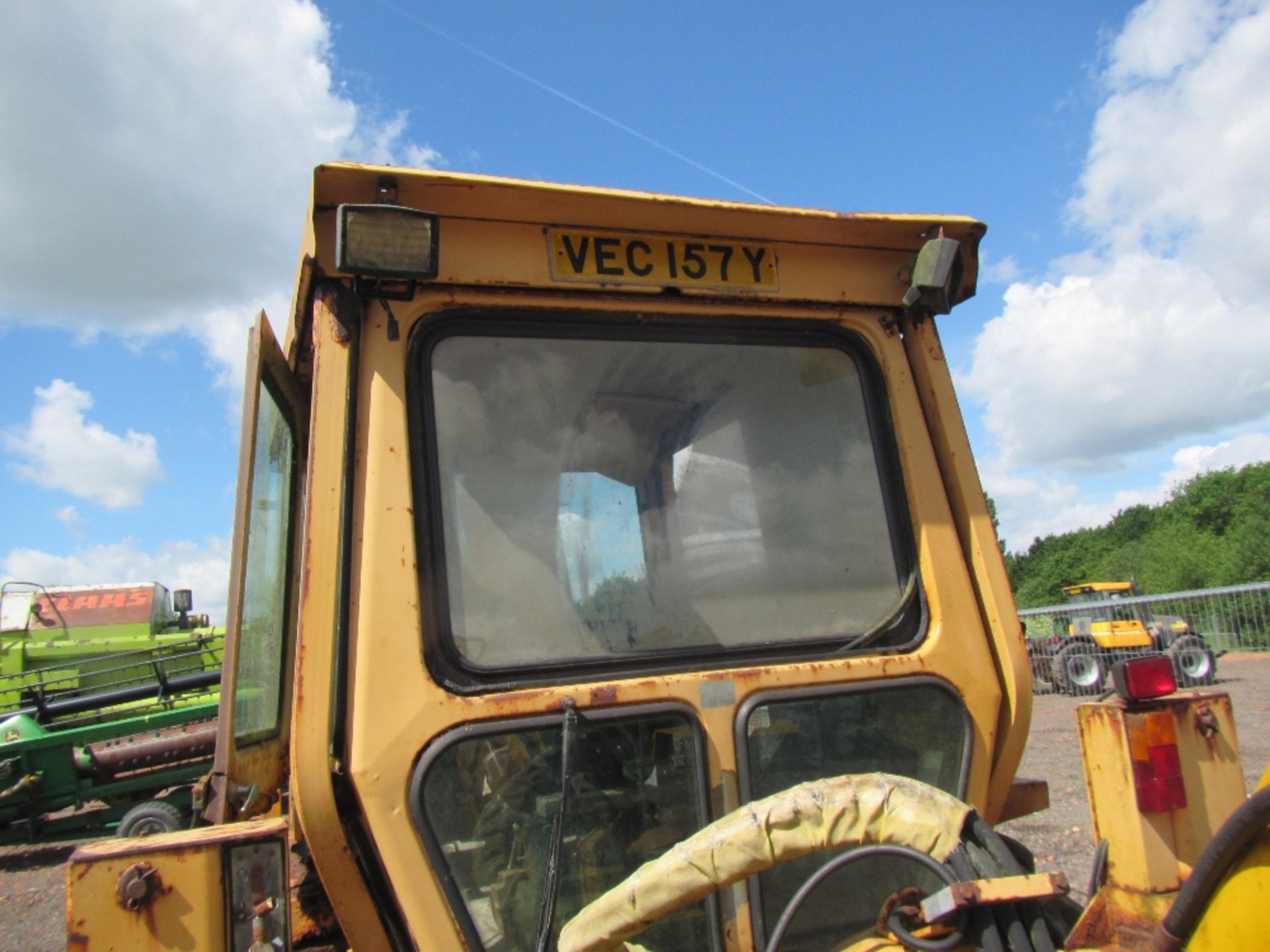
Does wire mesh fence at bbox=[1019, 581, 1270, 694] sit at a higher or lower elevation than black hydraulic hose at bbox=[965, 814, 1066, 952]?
higher

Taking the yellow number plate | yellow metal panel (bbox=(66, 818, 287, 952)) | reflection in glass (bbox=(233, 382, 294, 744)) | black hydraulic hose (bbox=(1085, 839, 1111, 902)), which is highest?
the yellow number plate

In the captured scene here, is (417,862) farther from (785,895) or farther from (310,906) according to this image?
(310,906)

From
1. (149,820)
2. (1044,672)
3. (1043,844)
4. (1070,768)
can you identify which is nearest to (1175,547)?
(1044,672)

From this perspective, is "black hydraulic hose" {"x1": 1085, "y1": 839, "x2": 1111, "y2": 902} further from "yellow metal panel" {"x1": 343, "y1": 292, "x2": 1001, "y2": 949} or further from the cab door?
the cab door

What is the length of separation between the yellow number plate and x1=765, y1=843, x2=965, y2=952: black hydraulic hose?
1217 mm

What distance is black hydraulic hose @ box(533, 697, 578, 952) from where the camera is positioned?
1.65m

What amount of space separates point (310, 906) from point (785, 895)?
4.06 ft

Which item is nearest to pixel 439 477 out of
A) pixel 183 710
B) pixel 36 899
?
pixel 36 899

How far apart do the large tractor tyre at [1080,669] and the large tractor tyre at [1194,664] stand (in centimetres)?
104

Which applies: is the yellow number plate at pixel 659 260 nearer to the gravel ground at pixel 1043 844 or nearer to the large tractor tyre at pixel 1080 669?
the gravel ground at pixel 1043 844

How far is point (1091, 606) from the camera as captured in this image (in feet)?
59.6

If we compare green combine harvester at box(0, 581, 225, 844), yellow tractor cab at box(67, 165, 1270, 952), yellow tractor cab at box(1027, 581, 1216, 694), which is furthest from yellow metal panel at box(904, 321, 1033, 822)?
yellow tractor cab at box(1027, 581, 1216, 694)

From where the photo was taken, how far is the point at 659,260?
208 cm

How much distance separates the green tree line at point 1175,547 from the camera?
113 feet
